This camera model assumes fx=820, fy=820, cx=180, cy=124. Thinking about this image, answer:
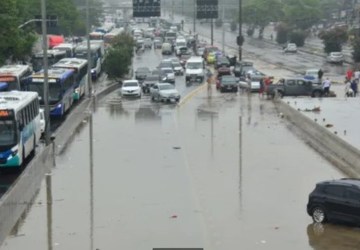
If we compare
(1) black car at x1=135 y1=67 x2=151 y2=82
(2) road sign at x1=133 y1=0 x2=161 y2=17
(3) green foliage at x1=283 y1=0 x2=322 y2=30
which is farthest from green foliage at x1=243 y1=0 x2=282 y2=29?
(1) black car at x1=135 y1=67 x2=151 y2=82

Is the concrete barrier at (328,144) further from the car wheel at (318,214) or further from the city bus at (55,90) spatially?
the city bus at (55,90)

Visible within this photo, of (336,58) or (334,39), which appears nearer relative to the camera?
(336,58)

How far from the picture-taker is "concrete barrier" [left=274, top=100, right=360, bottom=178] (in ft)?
90.9

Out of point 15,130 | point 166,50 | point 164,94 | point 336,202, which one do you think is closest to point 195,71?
point 164,94

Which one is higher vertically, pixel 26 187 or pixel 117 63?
pixel 117 63

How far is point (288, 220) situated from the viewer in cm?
2038

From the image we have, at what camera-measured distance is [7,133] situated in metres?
26.2

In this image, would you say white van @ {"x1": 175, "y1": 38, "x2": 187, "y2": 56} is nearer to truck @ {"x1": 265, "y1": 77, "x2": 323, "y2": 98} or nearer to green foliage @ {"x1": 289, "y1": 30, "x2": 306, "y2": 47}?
green foliage @ {"x1": 289, "y1": 30, "x2": 306, "y2": 47}

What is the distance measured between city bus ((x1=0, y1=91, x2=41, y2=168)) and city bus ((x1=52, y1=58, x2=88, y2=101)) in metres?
18.1

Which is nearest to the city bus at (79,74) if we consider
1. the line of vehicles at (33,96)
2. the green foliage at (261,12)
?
the line of vehicles at (33,96)

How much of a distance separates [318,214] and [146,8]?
64360 millimetres

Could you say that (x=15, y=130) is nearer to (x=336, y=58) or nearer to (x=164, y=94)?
(x=164, y=94)

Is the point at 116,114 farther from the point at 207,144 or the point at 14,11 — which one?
the point at 14,11

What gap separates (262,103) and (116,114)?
956 cm
